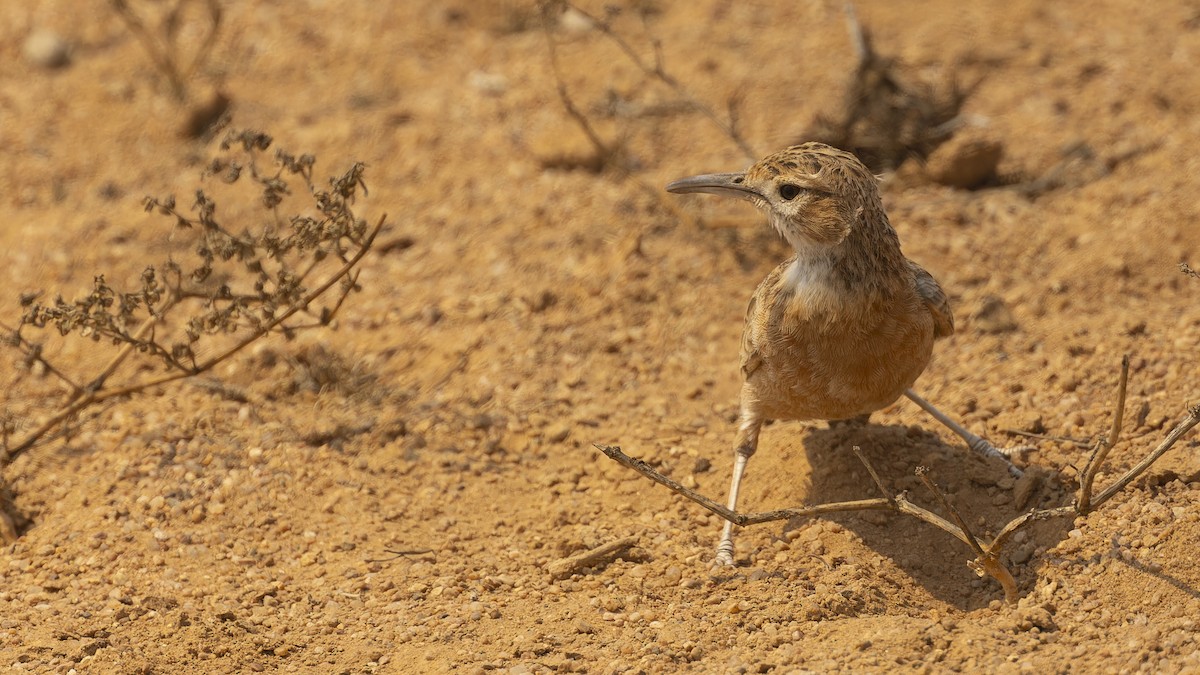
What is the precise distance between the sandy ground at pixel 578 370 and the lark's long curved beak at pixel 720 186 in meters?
1.32

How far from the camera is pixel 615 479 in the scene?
20.2 ft

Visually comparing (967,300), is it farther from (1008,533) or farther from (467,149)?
(467,149)

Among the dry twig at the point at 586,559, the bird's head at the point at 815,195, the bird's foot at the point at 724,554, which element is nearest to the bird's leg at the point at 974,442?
the bird's head at the point at 815,195

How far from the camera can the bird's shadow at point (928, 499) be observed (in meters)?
5.23

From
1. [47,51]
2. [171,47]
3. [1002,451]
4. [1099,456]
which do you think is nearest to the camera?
[1099,456]

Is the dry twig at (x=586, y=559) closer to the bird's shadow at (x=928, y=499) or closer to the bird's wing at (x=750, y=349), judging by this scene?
the bird's shadow at (x=928, y=499)

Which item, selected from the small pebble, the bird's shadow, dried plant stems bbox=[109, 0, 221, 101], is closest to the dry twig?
the bird's shadow

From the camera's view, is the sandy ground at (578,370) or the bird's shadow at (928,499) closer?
the sandy ground at (578,370)

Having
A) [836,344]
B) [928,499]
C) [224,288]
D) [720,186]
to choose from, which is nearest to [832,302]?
[836,344]

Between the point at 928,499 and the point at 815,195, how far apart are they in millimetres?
1486

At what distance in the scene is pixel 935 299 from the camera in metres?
5.59

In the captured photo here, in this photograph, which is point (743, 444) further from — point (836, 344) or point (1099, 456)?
Answer: point (1099, 456)

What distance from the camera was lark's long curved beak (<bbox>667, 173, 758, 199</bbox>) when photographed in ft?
18.3

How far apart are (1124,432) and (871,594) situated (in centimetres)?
153
